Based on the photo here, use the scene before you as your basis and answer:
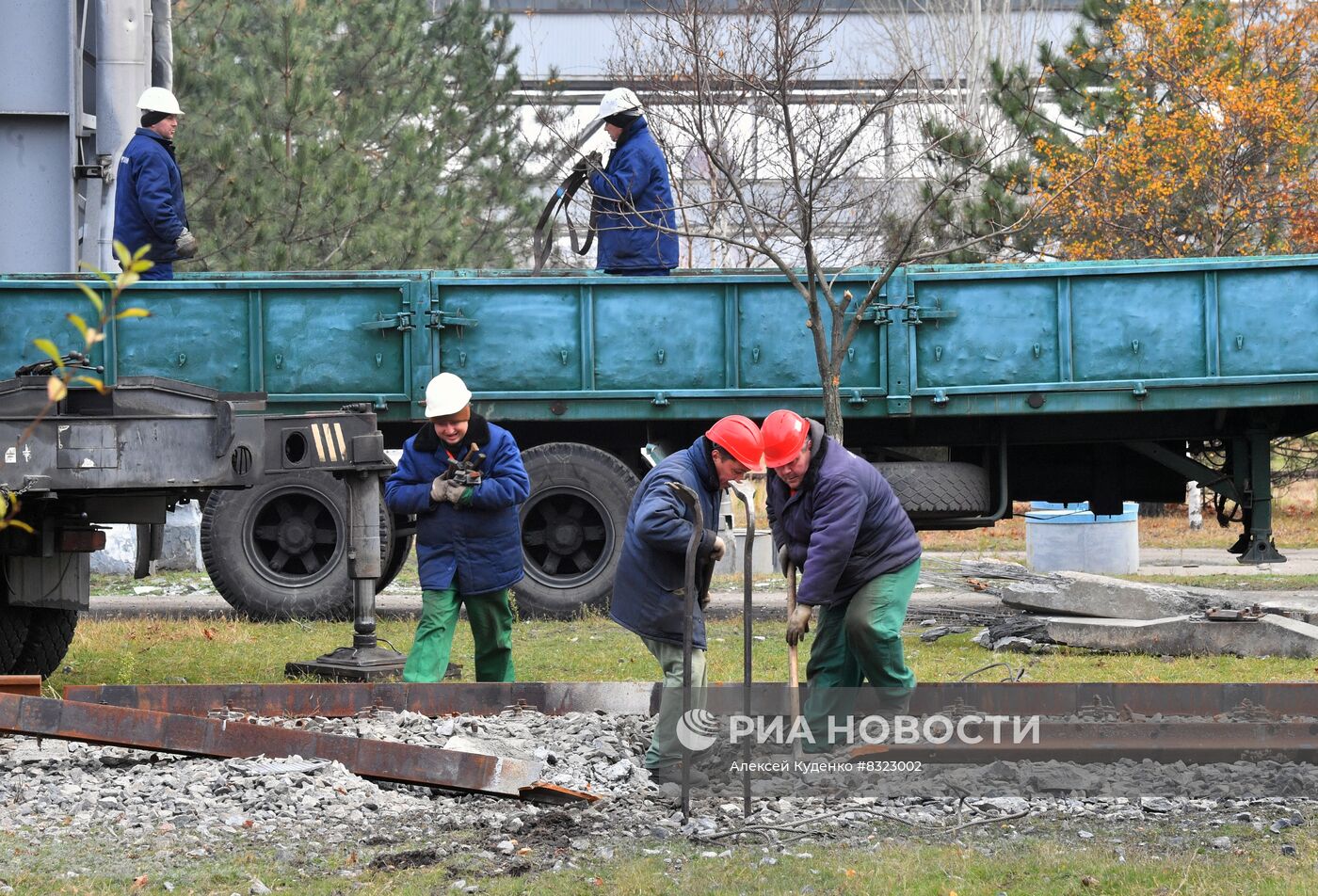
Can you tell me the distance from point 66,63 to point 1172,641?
9093 mm

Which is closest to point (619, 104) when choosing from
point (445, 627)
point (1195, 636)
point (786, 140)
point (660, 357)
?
point (660, 357)

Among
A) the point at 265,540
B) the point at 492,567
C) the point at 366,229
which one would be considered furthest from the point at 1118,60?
the point at 492,567

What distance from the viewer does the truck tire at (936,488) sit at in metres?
11.4

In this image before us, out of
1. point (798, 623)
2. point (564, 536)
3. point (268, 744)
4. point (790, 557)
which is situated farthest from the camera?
point (564, 536)

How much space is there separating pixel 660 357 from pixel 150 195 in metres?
3.58

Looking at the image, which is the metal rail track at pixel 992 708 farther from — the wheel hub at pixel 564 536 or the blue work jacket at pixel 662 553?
the wheel hub at pixel 564 536

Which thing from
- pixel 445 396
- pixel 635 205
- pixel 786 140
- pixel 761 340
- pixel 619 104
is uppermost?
pixel 786 140

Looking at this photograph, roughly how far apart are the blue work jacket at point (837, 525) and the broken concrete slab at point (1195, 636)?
10.5ft

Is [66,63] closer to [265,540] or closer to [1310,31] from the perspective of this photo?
[265,540]

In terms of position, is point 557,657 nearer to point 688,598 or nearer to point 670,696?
point 670,696

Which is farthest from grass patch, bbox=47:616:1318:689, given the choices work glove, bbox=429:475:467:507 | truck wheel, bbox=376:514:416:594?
work glove, bbox=429:475:467:507

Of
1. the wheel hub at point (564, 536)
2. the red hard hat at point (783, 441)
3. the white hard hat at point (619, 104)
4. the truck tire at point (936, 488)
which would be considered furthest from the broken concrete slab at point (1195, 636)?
the white hard hat at point (619, 104)

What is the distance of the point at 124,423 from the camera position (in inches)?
296

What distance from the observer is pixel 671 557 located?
6.47 m
